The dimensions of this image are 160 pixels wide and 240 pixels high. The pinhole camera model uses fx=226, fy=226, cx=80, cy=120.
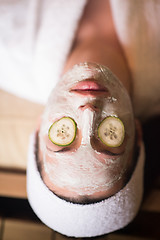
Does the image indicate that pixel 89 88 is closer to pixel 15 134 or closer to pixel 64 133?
pixel 64 133

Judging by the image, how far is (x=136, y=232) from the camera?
3.67 ft

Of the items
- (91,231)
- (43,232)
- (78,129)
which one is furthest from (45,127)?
(43,232)

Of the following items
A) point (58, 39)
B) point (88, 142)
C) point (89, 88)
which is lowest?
point (88, 142)

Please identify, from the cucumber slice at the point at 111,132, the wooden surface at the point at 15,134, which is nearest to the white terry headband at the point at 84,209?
the cucumber slice at the point at 111,132

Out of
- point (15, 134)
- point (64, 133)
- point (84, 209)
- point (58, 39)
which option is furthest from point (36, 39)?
point (84, 209)

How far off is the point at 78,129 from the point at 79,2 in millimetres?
535

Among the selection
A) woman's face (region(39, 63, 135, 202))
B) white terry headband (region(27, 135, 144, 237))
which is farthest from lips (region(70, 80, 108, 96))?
white terry headband (region(27, 135, 144, 237))

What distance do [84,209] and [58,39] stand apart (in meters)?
0.58

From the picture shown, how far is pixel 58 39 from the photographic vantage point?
0.82m

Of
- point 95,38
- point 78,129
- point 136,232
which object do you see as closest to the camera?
point 78,129

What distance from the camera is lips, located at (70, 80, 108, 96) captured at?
21.2 inches

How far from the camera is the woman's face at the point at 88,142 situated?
52 centimetres

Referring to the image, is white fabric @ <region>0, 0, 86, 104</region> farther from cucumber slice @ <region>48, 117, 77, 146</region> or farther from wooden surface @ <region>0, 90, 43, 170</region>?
cucumber slice @ <region>48, 117, 77, 146</region>

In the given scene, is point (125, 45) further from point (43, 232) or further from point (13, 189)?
point (43, 232)
